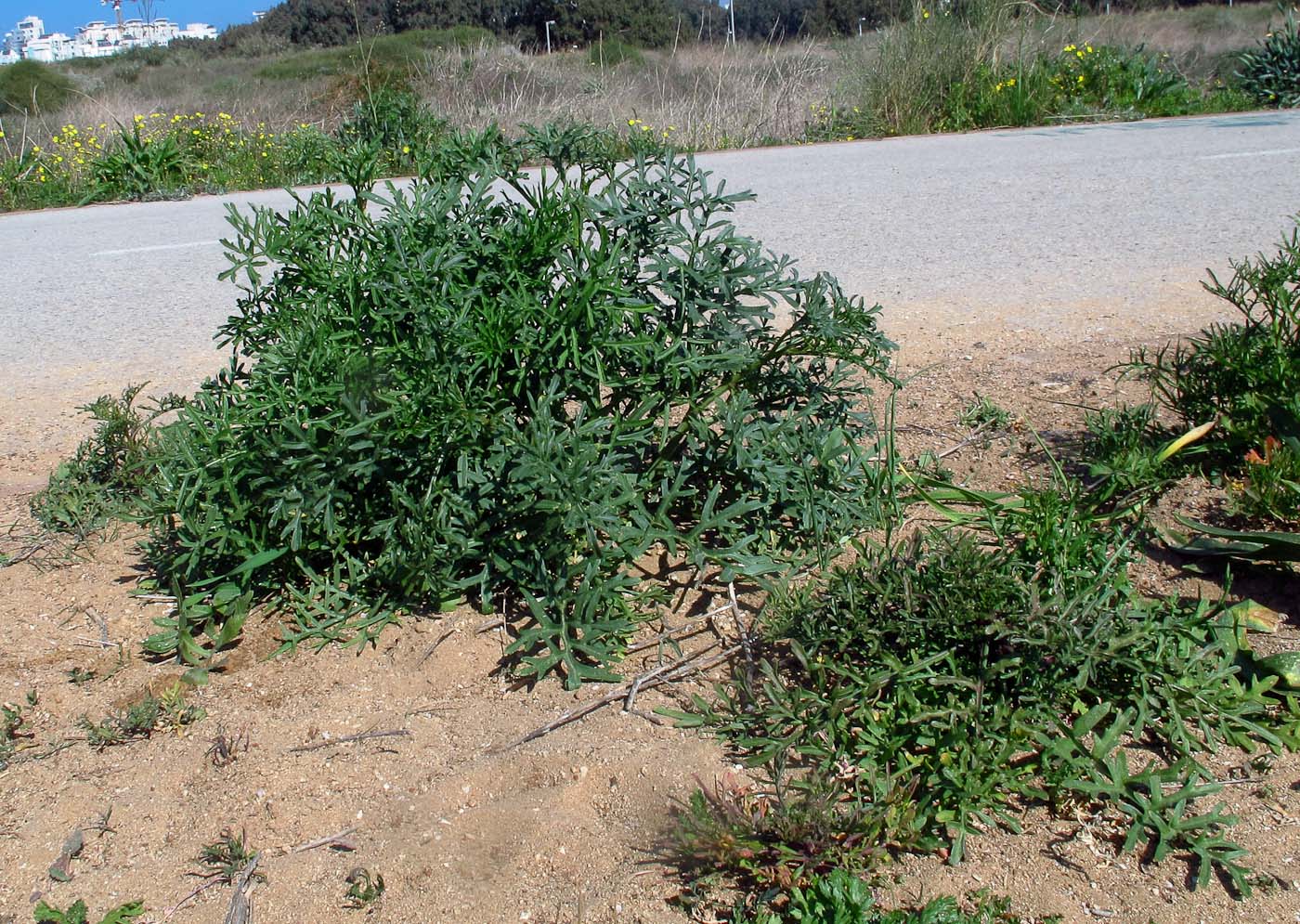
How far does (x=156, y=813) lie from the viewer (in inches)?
85.1

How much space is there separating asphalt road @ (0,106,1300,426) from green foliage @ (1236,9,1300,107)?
2.15m

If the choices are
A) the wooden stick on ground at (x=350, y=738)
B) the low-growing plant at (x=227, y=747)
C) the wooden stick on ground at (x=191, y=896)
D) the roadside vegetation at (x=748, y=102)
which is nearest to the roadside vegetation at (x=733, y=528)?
the low-growing plant at (x=227, y=747)

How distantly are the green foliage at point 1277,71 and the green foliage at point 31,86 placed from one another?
67.7 ft

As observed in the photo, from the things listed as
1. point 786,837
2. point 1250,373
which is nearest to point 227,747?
point 786,837

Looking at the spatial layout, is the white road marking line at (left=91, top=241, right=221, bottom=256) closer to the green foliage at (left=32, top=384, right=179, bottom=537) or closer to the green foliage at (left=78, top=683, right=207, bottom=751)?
the green foliage at (left=32, top=384, right=179, bottom=537)

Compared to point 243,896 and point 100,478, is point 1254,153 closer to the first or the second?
point 100,478

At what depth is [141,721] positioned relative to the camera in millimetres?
2355

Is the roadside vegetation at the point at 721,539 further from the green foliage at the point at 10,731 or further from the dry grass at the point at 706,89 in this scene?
the dry grass at the point at 706,89

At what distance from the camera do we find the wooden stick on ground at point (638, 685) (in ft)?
7.57

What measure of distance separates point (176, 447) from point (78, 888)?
39.3 inches

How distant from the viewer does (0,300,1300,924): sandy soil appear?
1915mm

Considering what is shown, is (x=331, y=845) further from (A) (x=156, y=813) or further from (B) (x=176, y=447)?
(B) (x=176, y=447)

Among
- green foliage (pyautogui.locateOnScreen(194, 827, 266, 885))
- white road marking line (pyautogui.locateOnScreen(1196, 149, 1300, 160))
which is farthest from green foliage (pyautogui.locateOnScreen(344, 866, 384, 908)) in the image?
white road marking line (pyautogui.locateOnScreen(1196, 149, 1300, 160))

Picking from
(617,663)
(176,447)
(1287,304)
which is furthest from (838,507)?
(176,447)
